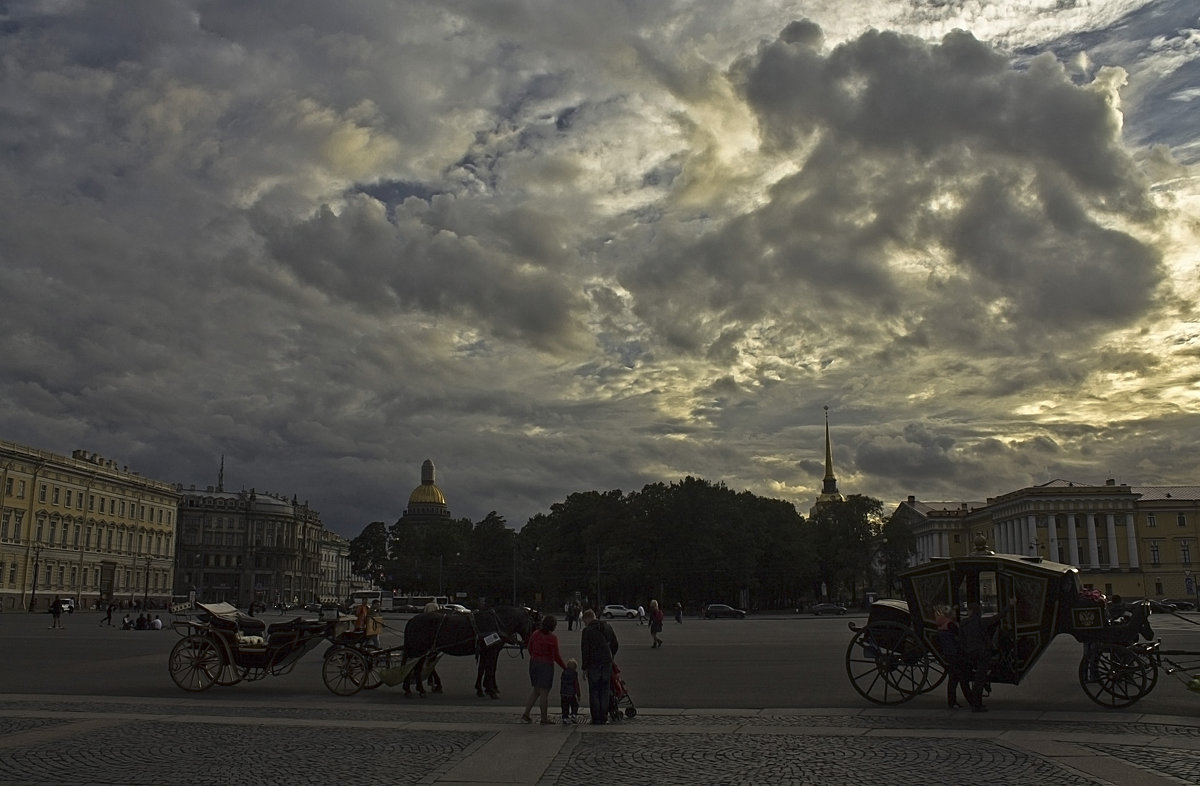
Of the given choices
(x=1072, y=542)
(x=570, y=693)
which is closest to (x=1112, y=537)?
(x=1072, y=542)

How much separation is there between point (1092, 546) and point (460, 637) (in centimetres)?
12752

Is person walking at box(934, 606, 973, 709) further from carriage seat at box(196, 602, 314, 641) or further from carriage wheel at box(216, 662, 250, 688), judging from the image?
carriage wheel at box(216, 662, 250, 688)

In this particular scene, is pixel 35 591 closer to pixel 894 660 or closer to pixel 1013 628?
pixel 894 660

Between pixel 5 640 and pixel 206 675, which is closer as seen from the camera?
pixel 206 675

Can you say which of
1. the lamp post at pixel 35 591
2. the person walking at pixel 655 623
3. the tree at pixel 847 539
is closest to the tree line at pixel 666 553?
the tree at pixel 847 539

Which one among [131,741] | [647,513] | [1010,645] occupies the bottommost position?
[131,741]

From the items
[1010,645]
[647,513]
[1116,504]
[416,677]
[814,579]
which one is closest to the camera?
[1010,645]

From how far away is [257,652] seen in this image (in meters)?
19.5

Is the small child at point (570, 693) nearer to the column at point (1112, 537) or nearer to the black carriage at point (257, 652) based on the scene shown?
the black carriage at point (257, 652)

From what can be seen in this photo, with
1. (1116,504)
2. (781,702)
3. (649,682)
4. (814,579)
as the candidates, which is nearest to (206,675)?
(649,682)

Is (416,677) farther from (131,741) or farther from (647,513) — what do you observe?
(647,513)

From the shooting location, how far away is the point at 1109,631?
16391 mm

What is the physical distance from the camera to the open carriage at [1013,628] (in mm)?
16406

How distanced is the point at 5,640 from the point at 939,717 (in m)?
36.7
